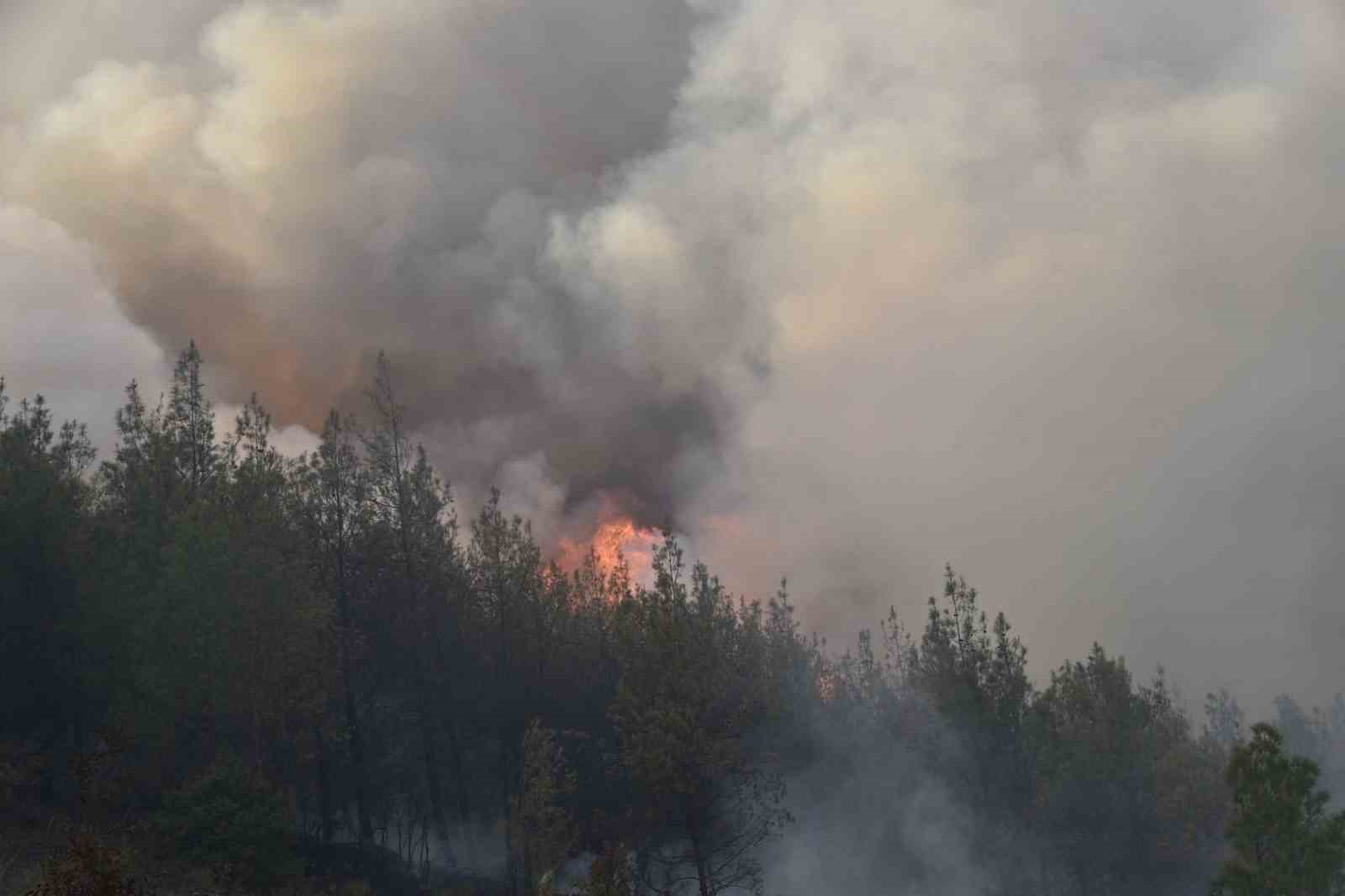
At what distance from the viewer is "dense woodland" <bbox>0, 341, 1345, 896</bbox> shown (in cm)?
3528

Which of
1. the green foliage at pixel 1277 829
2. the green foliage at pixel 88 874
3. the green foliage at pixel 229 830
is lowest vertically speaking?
the green foliage at pixel 1277 829

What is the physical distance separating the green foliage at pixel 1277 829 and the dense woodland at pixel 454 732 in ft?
0.31

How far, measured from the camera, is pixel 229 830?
33000mm

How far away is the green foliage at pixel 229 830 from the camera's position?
3278 cm

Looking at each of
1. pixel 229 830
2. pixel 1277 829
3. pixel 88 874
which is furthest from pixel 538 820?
pixel 1277 829

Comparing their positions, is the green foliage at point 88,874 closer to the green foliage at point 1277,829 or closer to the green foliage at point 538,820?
the green foliage at point 538,820

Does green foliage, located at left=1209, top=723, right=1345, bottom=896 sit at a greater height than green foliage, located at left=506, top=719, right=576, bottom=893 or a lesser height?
lesser

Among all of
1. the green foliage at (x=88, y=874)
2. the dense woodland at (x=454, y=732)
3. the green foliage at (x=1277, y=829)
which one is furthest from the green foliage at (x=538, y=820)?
the green foliage at (x=1277, y=829)

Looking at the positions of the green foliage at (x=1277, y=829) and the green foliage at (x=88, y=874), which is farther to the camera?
the green foliage at (x=1277, y=829)

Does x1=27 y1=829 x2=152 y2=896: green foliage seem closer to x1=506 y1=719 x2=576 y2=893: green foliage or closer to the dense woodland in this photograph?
the dense woodland

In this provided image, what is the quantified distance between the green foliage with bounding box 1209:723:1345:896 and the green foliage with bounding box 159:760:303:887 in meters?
29.7

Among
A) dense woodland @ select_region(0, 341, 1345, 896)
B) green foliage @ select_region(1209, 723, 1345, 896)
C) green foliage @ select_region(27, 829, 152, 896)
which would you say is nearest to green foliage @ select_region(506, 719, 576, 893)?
dense woodland @ select_region(0, 341, 1345, 896)

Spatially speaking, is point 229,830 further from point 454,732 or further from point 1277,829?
point 1277,829

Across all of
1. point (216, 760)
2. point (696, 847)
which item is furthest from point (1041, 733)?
point (216, 760)
